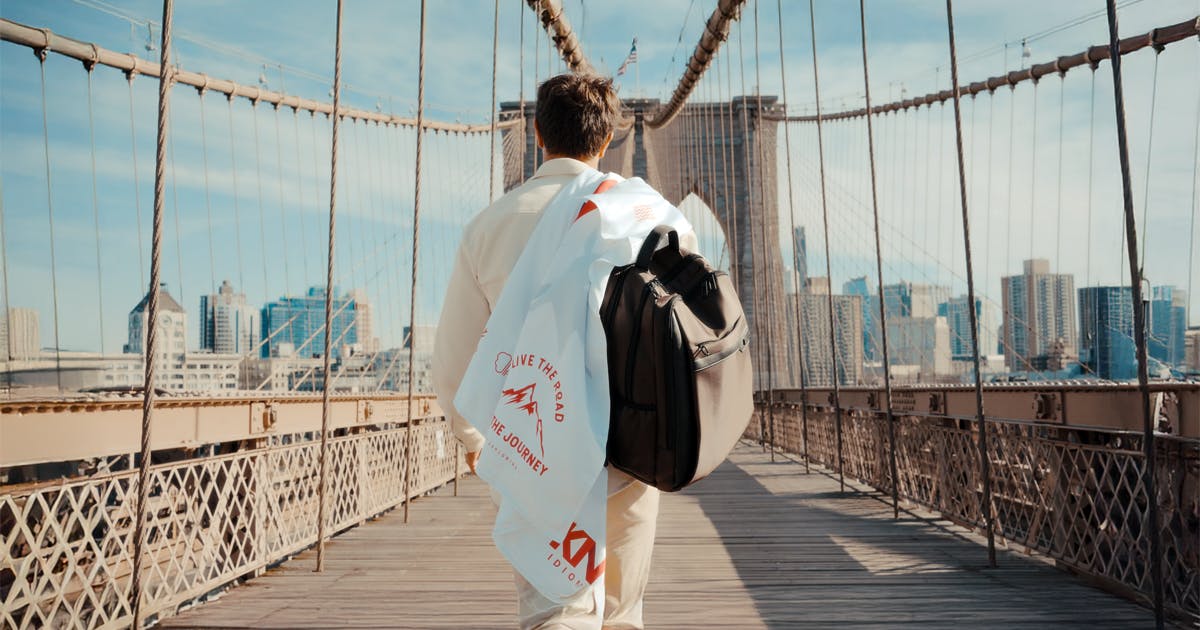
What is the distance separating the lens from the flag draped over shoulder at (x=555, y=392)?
1.16m

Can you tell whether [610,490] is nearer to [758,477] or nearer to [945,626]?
[945,626]

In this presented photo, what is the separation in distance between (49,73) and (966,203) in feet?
21.8

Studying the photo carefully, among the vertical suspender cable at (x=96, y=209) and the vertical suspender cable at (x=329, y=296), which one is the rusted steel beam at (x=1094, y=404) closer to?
the vertical suspender cable at (x=329, y=296)

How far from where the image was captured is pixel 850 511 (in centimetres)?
438

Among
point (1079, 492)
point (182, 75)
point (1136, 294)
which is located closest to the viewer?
point (1136, 294)

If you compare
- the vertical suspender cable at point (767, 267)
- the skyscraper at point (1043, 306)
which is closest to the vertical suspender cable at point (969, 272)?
the vertical suspender cable at point (767, 267)

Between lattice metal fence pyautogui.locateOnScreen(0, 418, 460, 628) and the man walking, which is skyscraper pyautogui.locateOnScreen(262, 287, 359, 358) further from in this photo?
the man walking

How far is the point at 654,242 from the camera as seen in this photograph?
1222mm

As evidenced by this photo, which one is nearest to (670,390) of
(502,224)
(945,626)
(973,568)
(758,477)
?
(502,224)

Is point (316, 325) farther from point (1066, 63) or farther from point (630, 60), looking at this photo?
point (1066, 63)

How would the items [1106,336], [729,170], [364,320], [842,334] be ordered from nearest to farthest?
[1106,336] < [842,334] < [729,170] < [364,320]

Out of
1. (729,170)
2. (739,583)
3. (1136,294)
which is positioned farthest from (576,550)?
(729,170)

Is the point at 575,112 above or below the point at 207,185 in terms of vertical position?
below

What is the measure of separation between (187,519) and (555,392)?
8.22 feet
